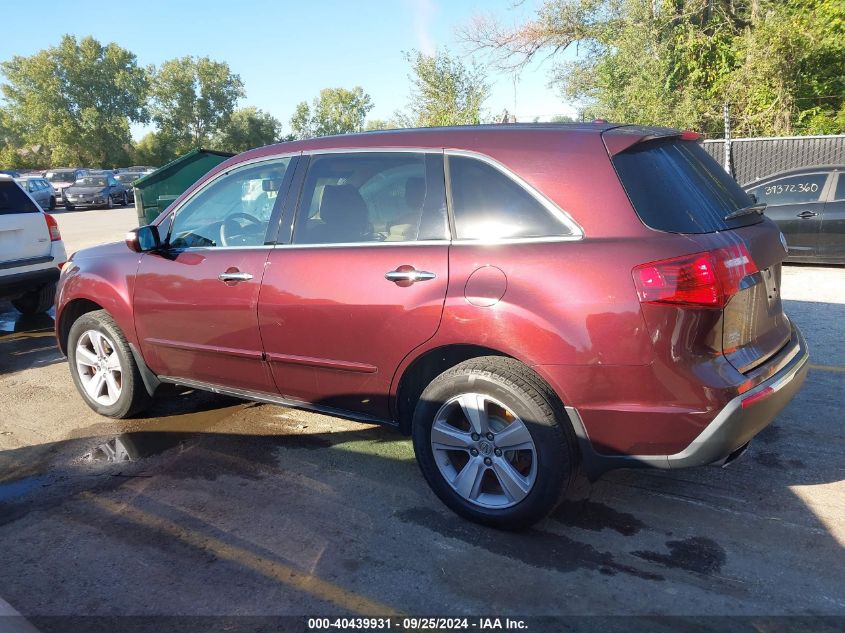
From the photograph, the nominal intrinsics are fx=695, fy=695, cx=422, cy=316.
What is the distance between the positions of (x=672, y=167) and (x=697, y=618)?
1.95 meters

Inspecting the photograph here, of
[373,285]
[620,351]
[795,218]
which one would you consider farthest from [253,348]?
[795,218]

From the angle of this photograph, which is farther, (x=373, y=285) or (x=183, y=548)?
(x=373, y=285)

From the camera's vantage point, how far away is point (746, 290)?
307 centimetres

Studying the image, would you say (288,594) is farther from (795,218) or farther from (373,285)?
(795,218)

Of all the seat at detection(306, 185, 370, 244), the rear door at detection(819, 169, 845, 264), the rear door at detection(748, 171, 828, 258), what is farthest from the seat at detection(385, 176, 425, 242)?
the rear door at detection(819, 169, 845, 264)

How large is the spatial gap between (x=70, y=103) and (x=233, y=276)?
76.0 meters

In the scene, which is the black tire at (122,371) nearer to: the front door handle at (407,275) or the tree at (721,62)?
the front door handle at (407,275)

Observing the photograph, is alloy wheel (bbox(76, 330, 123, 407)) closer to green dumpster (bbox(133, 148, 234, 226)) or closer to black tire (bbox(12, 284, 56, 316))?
black tire (bbox(12, 284, 56, 316))

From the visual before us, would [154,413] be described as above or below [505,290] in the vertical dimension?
below

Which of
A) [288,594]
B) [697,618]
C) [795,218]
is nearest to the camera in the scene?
[697,618]

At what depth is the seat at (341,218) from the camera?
12.2 feet

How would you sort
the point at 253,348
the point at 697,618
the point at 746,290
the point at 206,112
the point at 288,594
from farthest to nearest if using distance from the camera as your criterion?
the point at 206,112, the point at 253,348, the point at 746,290, the point at 288,594, the point at 697,618

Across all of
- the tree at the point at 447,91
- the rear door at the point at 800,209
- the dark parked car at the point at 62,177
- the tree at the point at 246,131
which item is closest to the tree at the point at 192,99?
the tree at the point at 246,131

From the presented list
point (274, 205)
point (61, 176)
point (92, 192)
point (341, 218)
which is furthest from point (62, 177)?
point (341, 218)
